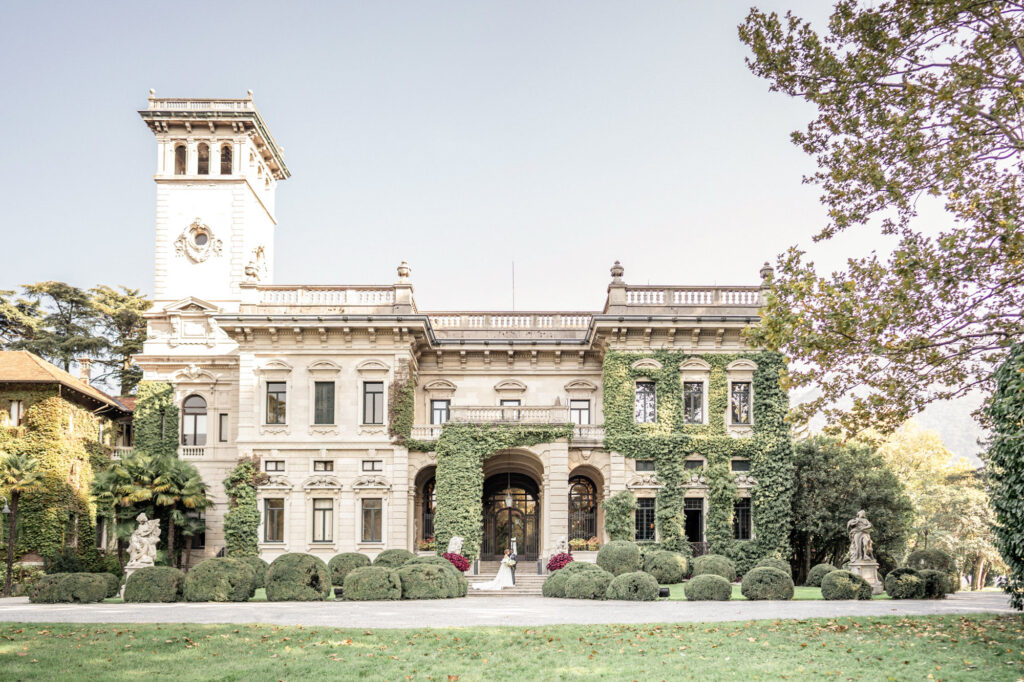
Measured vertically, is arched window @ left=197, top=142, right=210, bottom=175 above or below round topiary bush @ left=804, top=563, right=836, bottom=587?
above

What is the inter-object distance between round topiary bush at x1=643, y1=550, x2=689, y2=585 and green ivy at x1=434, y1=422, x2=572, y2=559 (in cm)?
597

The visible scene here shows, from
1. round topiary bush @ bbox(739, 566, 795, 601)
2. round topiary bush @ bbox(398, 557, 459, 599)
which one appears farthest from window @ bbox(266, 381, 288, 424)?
round topiary bush @ bbox(739, 566, 795, 601)

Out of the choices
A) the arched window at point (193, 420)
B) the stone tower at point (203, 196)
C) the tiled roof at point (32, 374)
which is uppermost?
the stone tower at point (203, 196)

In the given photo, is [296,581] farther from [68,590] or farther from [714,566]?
[714,566]

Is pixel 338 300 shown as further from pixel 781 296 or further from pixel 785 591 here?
pixel 781 296

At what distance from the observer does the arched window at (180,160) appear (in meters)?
42.3

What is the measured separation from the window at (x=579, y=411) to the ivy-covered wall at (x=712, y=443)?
2.76 metres

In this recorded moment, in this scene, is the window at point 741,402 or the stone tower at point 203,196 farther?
the stone tower at point 203,196

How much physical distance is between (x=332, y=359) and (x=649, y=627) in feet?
70.7

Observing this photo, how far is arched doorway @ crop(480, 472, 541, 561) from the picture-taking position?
38.9m

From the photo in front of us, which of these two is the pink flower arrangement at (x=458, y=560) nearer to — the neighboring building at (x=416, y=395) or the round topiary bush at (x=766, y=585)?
the neighboring building at (x=416, y=395)

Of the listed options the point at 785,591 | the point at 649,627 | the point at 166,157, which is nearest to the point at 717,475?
the point at 785,591

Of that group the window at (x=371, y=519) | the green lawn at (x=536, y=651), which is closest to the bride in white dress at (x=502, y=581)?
the window at (x=371, y=519)

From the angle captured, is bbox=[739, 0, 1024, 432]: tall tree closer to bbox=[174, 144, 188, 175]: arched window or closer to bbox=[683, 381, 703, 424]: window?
bbox=[683, 381, 703, 424]: window
